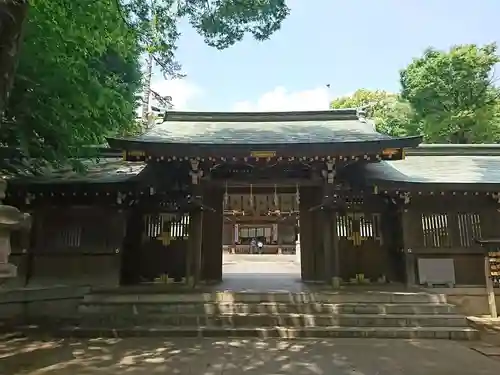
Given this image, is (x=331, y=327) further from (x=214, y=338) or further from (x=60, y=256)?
(x=60, y=256)

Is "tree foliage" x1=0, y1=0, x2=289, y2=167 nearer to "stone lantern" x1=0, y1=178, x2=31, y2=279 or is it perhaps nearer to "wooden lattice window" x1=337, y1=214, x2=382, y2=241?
"stone lantern" x1=0, y1=178, x2=31, y2=279

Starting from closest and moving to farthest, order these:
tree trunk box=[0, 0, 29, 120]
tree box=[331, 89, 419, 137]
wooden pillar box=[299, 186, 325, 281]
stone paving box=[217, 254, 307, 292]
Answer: tree trunk box=[0, 0, 29, 120], stone paving box=[217, 254, 307, 292], wooden pillar box=[299, 186, 325, 281], tree box=[331, 89, 419, 137]

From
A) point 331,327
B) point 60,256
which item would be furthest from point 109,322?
point 331,327

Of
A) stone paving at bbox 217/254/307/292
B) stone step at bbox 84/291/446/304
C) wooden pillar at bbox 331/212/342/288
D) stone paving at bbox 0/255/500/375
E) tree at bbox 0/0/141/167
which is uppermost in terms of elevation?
tree at bbox 0/0/141/167

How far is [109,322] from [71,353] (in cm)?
158

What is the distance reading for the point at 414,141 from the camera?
8945 millimetres

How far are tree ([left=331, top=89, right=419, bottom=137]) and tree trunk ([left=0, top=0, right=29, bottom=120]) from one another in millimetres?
17290

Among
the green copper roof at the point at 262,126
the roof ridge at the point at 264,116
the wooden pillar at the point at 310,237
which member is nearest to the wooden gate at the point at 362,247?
the wooden pillar at the point at 310,237

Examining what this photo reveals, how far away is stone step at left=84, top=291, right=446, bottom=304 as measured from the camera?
8305 mm

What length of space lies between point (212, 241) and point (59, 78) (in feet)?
19.2

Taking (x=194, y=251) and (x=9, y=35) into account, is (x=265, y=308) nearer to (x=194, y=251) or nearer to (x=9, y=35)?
(x=194, y=251)

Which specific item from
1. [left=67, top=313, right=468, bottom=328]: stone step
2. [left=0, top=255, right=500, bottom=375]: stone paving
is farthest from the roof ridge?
[left=0, top=255, right=500, bottom=375]: stone paving

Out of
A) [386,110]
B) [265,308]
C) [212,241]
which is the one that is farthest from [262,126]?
[386,110]

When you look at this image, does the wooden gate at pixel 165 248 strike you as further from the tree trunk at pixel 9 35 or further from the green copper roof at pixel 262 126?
the tree trunk at pixel 9 35
